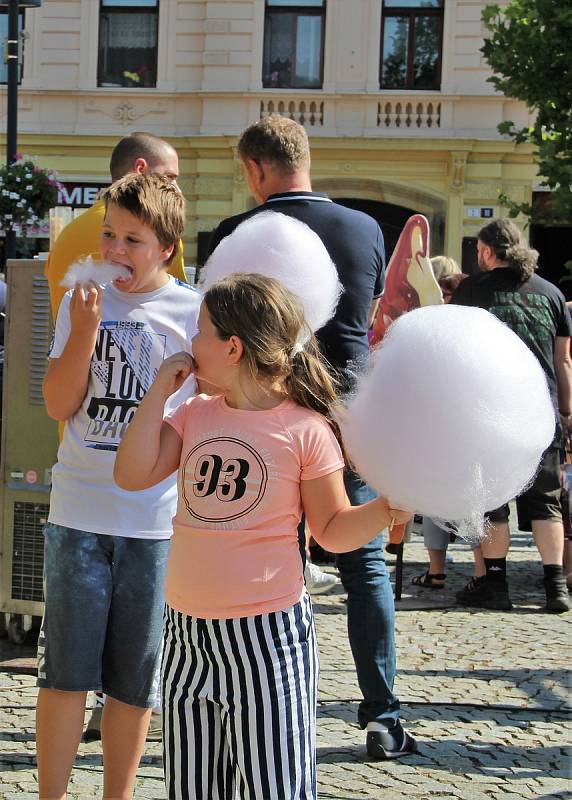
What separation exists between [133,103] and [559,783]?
52.1 ft

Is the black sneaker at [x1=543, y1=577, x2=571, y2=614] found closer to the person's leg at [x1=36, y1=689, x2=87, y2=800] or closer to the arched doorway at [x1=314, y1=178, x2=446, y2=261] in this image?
the person's leg at [x1=36, y1=689, x2=87, y2=800]

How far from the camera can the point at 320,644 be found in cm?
495

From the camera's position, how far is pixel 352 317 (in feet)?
11.5

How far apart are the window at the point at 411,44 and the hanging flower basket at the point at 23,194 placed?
667 cm

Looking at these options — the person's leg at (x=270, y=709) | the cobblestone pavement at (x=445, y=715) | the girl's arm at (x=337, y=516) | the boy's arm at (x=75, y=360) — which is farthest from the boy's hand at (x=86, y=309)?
the cobblestone pavement at (x=445, y=715)

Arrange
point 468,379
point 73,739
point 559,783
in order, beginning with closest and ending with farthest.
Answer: point 468,379, point 73,739, point 559,783

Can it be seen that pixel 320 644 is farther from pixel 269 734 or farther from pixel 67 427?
pixel 269 734

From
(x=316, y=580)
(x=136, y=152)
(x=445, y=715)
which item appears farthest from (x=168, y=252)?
(x=316, y=580)

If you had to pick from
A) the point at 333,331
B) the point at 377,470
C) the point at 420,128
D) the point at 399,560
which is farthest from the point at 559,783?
the point at 420,128

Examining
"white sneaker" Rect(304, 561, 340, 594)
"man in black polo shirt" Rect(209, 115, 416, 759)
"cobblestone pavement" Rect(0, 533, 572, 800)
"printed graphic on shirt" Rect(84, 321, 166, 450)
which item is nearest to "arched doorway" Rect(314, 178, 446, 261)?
"cobblestone pavement" Rect(0, 533, 572, 800)

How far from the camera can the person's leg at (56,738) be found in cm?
274

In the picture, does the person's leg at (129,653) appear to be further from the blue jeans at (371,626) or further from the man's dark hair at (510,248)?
the man's dark hair at (510,248)

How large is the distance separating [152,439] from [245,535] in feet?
0.90

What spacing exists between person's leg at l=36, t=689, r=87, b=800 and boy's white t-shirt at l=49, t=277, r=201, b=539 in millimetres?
406
